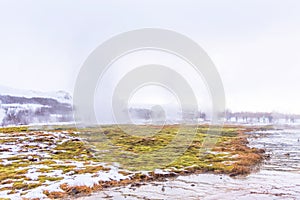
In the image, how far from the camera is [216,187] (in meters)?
12.7

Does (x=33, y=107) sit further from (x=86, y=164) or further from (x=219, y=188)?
(x=219, y=188)

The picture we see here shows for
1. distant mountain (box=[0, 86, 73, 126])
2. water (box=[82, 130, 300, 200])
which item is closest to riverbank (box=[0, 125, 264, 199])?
water (box=[82, 130, 300, 200])

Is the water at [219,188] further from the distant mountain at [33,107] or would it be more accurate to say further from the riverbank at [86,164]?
the distant mountain at [33,107]

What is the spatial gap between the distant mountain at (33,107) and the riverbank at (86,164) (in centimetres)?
2919

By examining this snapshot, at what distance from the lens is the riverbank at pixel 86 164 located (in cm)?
1233

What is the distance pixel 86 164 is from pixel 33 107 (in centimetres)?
5596

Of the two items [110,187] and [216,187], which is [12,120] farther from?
[216,187]

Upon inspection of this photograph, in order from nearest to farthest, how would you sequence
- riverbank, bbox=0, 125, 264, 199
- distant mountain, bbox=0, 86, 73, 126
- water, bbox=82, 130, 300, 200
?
water, bbox=82, 130, 300, 200
riverbank, bbox=0, 125, 264, 199
distant mountain, bbox=0, 86, 73, 126

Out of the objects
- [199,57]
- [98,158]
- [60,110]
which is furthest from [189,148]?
[60,110]

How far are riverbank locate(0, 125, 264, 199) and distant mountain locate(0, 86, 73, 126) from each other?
29.2 m

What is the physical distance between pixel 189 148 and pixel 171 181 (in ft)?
34.3

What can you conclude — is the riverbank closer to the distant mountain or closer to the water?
the water

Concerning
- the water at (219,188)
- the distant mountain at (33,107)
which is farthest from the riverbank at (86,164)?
the distant mountain at (33,107)

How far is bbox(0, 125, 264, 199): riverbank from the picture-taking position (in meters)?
12.3
